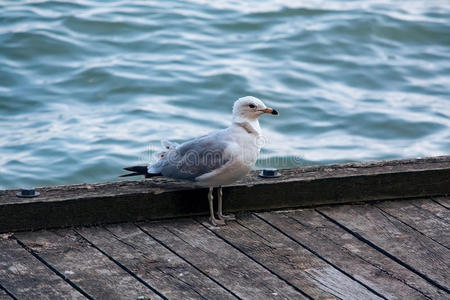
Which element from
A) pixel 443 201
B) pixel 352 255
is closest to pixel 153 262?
pixel 352 255

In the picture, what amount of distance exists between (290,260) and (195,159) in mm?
657

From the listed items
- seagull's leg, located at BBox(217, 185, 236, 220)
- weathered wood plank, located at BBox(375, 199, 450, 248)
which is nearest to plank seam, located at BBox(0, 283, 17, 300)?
seagull's leg, located at BBox(217, 185, 236, 220)

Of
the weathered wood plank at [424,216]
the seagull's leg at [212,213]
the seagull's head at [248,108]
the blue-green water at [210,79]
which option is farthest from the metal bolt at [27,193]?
the blue-green water at [210,79]

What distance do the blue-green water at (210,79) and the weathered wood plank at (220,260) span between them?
3.95 metres

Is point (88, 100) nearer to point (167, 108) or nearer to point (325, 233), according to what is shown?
point (167, 108)

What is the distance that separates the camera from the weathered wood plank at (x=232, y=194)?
11.3ft

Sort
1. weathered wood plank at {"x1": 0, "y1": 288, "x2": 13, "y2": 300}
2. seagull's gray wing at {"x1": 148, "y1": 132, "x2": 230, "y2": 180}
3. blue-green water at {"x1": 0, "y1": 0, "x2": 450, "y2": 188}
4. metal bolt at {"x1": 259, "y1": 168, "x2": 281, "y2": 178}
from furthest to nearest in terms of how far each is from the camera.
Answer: blue-green water at {"x1": 0, "y1": 0, "x2": 450, "y2": 188}, metal bolt at {"x1": 259, "y1": 168, "x2": 281, "y2": 178}, seagull's gray wing at {"x1": 148, "y1": 132, "x2": 230, "y2": 180}, weathered wood plank at {"x1": 0, "y1": 288, "x2": 13, "y2": 300}

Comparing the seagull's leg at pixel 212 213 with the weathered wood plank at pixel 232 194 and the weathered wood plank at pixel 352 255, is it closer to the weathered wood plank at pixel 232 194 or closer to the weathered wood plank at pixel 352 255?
the weathered wood plank at pixel 232 194

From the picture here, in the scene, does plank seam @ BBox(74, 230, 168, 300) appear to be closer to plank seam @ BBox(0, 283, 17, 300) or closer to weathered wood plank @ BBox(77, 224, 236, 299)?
weathered wood plank @ BBox(77, 224, 236, 299)

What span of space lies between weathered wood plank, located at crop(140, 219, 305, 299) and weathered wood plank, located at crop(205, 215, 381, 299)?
0.15 ft

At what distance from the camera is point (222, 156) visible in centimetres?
353

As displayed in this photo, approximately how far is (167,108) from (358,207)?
5068 mm

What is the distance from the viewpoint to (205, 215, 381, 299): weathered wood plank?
9.93ft

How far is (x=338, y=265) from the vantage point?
3.23 m
